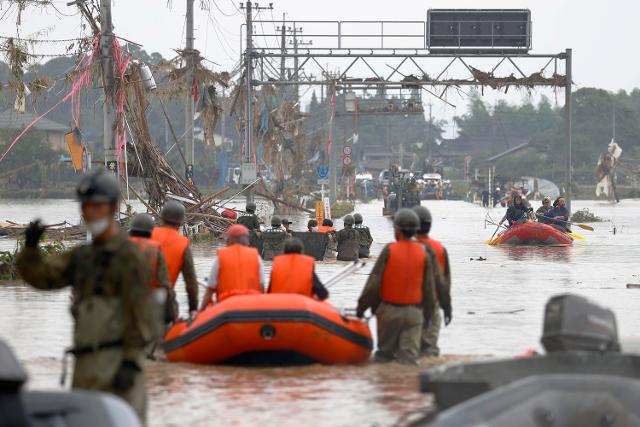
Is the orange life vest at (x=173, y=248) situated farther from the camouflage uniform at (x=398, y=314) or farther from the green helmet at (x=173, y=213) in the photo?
the camouflage uniform at (x=398, y=314)

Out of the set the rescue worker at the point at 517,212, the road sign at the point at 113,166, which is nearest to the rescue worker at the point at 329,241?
the road sign at the point at 113,166

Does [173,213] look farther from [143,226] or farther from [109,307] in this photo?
[109,307]

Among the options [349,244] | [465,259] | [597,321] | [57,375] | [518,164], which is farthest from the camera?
[518,164]

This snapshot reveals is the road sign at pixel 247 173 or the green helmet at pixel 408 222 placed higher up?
the road sign at pixel 247 173

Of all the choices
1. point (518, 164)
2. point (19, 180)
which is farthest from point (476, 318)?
point (518, 164)

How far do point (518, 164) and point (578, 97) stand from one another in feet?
41.0

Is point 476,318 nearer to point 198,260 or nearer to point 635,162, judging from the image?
point 198,260

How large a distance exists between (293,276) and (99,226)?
6.61 m

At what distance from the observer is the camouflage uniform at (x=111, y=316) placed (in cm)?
791

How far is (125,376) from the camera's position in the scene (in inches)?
313

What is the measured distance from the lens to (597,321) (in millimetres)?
10016

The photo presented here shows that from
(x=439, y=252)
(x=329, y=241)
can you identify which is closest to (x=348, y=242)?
(x=329, y=241)

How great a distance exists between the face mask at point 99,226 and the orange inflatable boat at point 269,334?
5.40 m

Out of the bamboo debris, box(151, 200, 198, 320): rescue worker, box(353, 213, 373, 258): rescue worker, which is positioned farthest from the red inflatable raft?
box(151, 200, 198, 320): rescue worker
